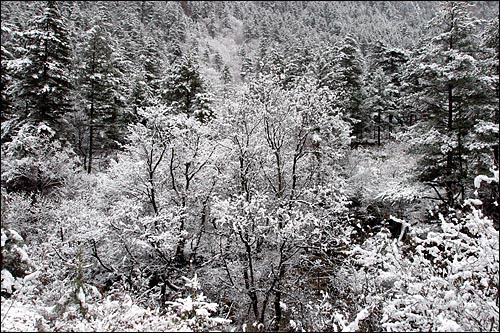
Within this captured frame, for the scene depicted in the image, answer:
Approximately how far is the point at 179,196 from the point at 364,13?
151353 mm

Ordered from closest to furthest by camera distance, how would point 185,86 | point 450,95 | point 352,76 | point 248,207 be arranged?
point 248,207 → point 450,95 → point 185,86 → point 352,76

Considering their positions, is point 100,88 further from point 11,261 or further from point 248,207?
point 11,261

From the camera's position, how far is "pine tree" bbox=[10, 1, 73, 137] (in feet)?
67.9

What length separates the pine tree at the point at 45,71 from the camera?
67.9 ft

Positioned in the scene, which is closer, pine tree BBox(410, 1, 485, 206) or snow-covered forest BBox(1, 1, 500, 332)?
snow-covered forest BBox(1, 1, 500, 332)

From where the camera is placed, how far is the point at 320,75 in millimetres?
31641

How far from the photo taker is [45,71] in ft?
68.8

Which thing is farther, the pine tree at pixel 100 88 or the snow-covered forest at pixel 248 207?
the pine tree at pixel 100 88

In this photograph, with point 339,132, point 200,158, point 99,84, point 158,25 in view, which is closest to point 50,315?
point 200,158

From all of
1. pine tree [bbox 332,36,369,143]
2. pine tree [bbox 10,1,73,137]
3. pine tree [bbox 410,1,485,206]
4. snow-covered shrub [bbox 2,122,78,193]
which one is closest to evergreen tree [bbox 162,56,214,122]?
pine tree [bbox 10,1,73,137]

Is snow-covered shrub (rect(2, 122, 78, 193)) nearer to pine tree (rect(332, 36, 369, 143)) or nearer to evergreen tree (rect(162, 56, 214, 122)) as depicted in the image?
evergreen tree (rect(162, 56, 214, 122))

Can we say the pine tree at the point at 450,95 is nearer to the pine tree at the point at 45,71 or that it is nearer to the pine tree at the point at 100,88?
the pine tree at the point at 45,71

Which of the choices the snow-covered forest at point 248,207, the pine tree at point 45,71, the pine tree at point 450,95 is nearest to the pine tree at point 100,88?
the snow-covered forest at point 248,207

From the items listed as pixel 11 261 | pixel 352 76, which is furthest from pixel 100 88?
pixel 11 261
